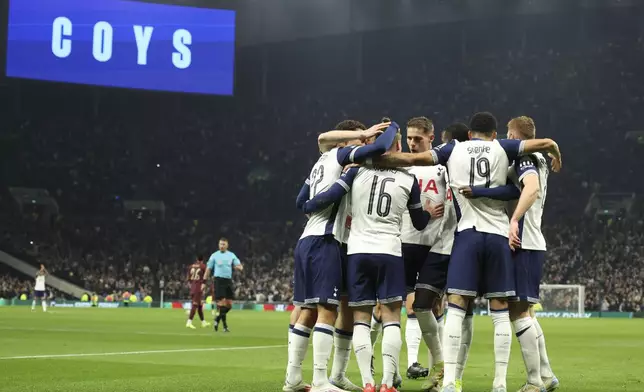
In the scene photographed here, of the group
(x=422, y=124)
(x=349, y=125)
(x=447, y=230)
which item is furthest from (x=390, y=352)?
(x=422, y=124)

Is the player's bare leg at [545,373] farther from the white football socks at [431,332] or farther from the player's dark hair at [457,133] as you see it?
the player's dark hair at [457,133]

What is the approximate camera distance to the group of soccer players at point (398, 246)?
8.78 meters

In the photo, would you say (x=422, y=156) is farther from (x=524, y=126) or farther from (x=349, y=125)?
(x=524, y=126)

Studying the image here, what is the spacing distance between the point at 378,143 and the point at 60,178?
186 ft

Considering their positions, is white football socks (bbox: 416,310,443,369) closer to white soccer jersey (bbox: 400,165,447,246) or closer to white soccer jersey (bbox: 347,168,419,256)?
white soccer jersey (bbox: 400,165,447,246)

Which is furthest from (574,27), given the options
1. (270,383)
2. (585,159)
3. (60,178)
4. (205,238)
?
(270,383)

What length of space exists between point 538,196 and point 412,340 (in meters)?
2.90

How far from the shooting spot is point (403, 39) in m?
62.2

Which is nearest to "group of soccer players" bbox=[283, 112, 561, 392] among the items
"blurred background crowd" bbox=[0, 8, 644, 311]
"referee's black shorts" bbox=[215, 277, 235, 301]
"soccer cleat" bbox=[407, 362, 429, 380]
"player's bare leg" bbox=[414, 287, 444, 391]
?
"player's bare leg" bbox=[414, 287, 444, 391]

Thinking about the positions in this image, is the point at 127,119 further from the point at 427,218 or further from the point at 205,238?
the point at 427,218

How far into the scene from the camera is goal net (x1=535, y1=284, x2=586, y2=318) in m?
42.8

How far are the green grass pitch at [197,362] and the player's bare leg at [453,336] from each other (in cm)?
145

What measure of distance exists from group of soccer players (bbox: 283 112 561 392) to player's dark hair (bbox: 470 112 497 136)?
1 centimetres

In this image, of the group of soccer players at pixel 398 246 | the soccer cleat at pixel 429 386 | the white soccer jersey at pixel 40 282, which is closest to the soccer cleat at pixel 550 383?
the group of soccer players at pixel 398 246
